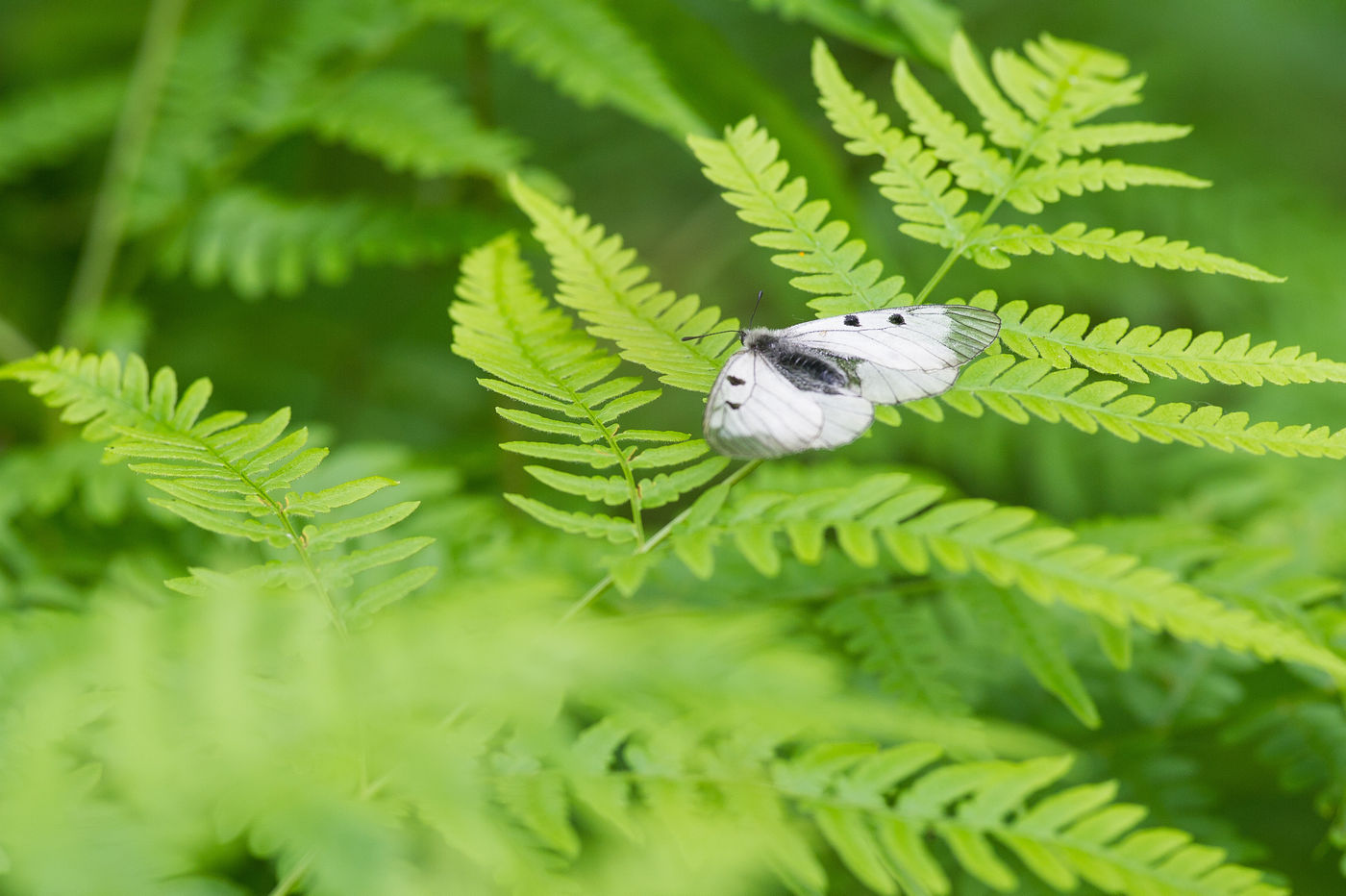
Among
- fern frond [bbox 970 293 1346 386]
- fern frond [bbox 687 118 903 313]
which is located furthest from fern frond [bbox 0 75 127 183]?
fern frond [bbox 970 293 1346 386]

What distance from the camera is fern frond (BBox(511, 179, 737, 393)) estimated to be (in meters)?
1.06

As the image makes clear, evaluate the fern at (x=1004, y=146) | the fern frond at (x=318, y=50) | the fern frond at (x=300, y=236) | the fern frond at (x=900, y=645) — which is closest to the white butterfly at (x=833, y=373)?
the fern at (x=1004, y=146)

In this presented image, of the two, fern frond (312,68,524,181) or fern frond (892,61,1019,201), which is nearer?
fern frond (892,61,1019,201)

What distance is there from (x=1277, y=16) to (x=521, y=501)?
3923 mm

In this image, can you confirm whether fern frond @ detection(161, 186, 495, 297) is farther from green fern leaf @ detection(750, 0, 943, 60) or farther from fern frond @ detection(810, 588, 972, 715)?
fern frond @ detection(810, 588, 972, 715)

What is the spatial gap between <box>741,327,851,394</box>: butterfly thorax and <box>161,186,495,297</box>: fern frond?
783mm

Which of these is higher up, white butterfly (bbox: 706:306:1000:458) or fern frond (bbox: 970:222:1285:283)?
fern frond (bbox: 970:222:1285:283)

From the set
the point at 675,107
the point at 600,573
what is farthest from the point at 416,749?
the point at 675,107

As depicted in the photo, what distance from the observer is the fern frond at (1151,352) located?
94 cm

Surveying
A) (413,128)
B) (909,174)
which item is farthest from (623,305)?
(413,128)

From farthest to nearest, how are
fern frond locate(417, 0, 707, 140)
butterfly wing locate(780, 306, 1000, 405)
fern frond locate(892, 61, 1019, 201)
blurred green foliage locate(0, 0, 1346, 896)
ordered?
1. fern frond locate(417, 0, 707, 140)
2. fern frond locate(892, 61, 1019, 201)
3. butterfly wing locate(780, 306, 1000, 405)
4. blurred green foliage locate(0, 0, 1346, 896)

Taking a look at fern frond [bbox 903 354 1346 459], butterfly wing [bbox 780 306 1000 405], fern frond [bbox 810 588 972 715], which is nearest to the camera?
fern frond [bbox 903 354 1346 459]

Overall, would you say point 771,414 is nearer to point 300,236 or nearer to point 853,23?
point 853,23

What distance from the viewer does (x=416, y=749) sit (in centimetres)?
67
